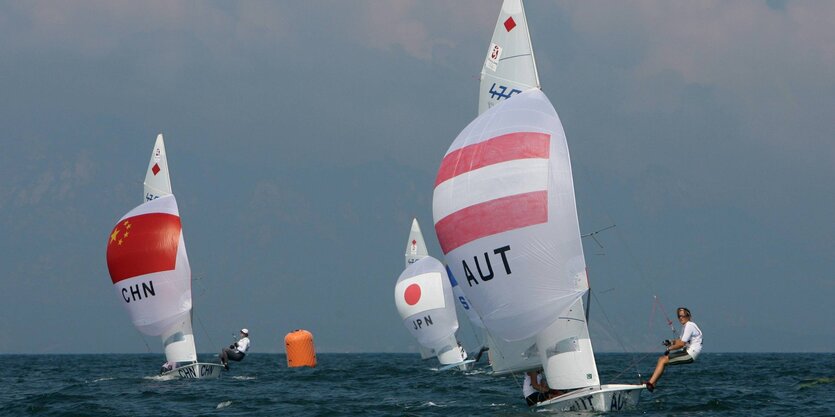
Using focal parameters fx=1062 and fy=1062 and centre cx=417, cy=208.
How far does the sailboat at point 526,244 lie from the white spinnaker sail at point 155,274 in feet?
59.2

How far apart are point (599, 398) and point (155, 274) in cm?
2136

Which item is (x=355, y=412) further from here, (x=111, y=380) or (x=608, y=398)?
(x=111, y=380)

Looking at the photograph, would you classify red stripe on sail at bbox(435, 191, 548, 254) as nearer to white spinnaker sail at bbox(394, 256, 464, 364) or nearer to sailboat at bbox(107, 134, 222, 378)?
sailboat at bbox(107, 134, 222, 378)

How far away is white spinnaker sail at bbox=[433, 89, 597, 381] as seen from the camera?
866 inches

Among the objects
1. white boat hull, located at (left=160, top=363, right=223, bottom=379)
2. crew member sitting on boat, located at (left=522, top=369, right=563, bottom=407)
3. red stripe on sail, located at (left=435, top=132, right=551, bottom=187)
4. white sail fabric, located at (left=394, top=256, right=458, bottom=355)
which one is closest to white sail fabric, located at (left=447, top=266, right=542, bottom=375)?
crew member sitting on boat, located at (left=522, top=369, right=563, bottom=407)

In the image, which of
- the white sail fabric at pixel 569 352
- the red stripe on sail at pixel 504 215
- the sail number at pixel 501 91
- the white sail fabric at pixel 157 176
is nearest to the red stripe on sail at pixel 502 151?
the red stripe on sail at pixel 504 215

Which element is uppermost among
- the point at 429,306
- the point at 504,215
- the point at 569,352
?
the point at 429,306

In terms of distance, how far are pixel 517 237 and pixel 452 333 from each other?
27.2 metres

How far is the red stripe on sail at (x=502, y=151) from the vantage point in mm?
→ 22562

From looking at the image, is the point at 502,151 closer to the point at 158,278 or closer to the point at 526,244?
the point at 526,244

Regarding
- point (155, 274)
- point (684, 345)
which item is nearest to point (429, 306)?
point (155, 274)

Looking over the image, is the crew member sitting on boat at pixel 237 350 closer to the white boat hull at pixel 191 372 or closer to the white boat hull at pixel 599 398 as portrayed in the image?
the white boat hull at pixel 191 372

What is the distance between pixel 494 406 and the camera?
26922mm

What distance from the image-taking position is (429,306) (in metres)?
47.2
